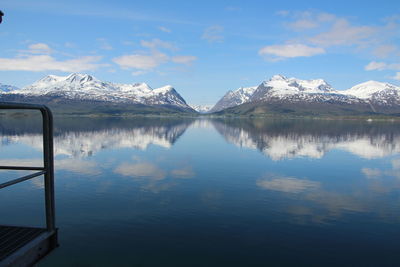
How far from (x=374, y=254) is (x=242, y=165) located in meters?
41.3

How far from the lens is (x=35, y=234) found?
13148 millimetres

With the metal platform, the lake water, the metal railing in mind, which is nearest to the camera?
the metal platform

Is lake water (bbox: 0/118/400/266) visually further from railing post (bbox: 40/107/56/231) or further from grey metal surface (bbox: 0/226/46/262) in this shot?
railing post (bbox: 40/107/56/231)

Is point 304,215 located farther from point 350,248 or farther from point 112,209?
point 112,209

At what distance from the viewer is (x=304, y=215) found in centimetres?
3459

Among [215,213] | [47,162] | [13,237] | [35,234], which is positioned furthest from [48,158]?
[215,213]

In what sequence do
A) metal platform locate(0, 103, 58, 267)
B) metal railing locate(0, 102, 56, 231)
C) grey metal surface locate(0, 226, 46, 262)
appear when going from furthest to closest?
grey metal surface locate(0, 226, 46, 262) → metal railing locate(0, 102, 56, 231) → metal platform locate(0, 103, 58, 267)

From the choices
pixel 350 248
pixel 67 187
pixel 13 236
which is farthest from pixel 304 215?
pixel 67 187

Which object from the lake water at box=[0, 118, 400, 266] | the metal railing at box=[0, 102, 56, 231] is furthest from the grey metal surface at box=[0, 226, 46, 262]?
the lake water at box=[0, 118, 400, 266]

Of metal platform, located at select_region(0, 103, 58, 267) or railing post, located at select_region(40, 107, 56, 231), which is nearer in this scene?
metal platform, located at select_region(0, 103, 58, 267)

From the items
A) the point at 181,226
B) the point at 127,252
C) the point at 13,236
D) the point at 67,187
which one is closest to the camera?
the point at 13,236

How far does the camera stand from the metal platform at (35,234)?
1119cm

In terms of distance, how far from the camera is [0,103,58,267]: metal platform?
11188mm

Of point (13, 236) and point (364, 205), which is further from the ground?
point (13, 236)
